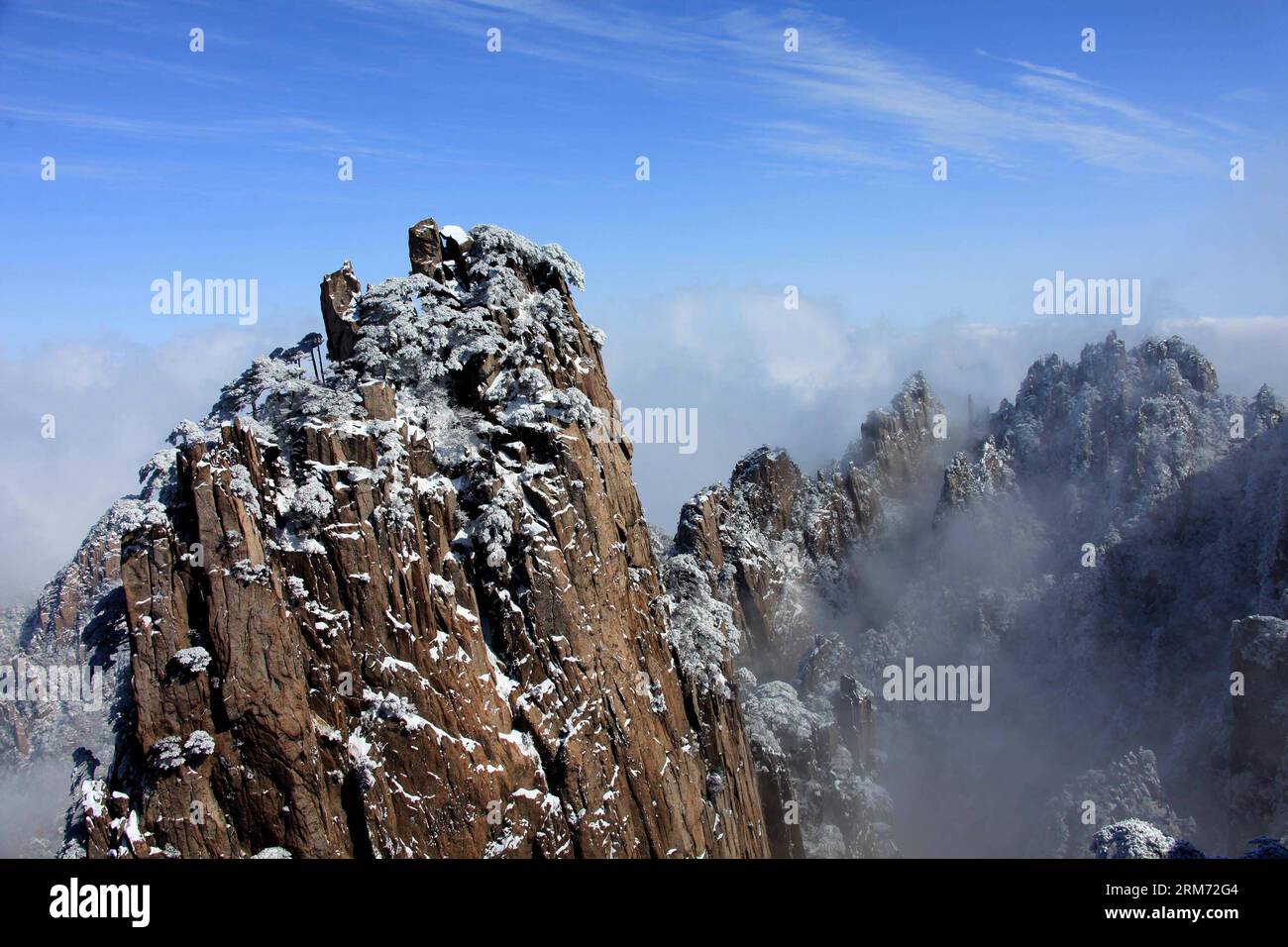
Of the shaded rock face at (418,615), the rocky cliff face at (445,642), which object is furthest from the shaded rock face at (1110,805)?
the shaded rock face at (418,615)

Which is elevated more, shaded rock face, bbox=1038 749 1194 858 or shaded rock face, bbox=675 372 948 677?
shaded rock face, bbox=675 372 948 677

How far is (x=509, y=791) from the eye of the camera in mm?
29469

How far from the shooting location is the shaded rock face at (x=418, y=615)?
82.5ft

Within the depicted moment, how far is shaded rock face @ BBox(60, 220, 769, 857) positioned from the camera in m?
25.2

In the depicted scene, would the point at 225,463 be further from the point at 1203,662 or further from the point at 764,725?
the point at 1203,662

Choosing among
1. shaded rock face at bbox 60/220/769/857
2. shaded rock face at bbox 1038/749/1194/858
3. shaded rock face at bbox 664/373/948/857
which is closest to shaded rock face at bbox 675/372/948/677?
shaded rock face at bbox 664/373/948/857

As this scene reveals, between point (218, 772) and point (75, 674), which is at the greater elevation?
point (218, 772)

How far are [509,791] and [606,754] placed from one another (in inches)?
175

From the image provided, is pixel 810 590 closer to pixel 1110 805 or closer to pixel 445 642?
pixel 1110 805

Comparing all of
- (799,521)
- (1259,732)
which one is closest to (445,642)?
(1259,732)

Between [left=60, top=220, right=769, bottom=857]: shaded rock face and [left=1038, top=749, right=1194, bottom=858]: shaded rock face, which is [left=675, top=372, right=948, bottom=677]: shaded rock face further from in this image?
[left=60, top=220, right=769, bottom=857]: shaded rock face
